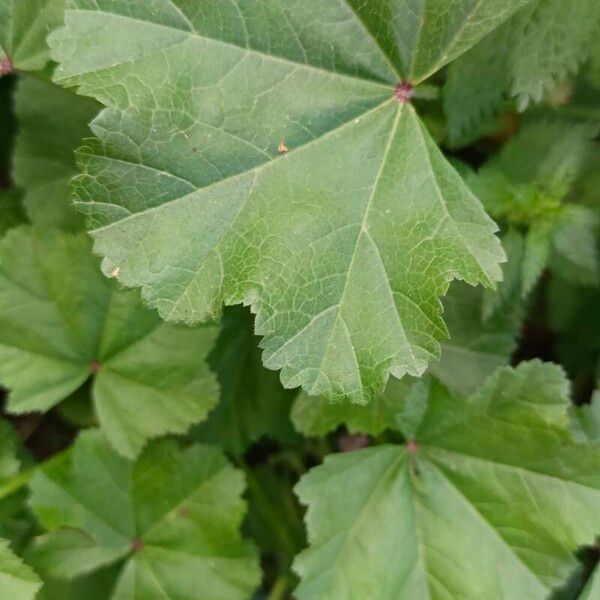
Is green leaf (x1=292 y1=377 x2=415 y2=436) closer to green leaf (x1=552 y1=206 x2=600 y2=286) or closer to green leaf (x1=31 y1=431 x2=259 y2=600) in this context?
green leaf (x1=31 y1=431 x2=259 y2=600)

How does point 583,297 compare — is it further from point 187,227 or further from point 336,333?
point 187,227

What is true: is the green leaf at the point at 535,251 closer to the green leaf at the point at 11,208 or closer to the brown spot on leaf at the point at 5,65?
the brown spot on leaf at the point at 5,65

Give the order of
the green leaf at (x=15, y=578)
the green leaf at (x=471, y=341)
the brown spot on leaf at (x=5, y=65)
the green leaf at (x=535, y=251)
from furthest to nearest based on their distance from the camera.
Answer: the green leaf at (x=471, y=341) < the green leaf at (x=535, y=251) < the brown spot on leaf at (x=5, y=65) < the green leaf at (x=15, y=578)

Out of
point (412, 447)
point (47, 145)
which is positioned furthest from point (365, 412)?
point (47, 145)

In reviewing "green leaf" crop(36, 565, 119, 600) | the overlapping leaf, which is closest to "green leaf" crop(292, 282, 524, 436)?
the overlapping leaf

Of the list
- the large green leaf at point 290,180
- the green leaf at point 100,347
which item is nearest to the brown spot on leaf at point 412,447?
the large green leaf at point 290,180

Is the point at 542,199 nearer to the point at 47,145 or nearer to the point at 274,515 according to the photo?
the point at 274,515
